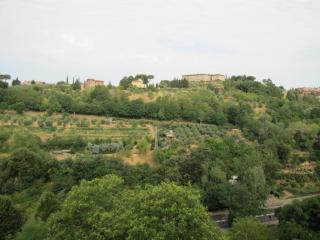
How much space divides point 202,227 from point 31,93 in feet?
145

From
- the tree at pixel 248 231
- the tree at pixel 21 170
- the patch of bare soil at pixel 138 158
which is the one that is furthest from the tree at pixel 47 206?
the patch of bare soil at pixel 138 158

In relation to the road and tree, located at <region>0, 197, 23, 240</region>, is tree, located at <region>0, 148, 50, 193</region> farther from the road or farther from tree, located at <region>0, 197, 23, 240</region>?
the road

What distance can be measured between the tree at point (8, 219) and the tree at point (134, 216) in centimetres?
798

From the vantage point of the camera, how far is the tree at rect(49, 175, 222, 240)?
1252cm

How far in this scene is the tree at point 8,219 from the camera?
20672mm

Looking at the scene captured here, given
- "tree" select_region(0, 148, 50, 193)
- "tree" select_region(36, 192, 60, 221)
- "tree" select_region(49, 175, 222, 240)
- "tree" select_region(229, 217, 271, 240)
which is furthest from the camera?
"tree" select_region(0, 148, 50, 193)

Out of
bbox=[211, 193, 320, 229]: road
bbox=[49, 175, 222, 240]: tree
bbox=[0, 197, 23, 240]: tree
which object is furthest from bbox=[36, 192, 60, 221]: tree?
bbox=[211, 193, 320, 229]: road

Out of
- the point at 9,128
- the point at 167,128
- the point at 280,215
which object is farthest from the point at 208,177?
the point at 9,128

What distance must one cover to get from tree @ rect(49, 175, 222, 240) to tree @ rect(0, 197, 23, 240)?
7.98 metres

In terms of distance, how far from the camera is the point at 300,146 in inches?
1788

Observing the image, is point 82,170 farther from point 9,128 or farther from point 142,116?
point 142,116

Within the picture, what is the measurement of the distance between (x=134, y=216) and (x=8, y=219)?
38.4 feet

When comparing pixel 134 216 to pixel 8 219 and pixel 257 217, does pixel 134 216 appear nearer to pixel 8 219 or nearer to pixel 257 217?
pixel 8 219

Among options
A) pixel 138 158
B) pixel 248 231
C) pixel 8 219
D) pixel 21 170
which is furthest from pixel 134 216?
pixel 138 158
